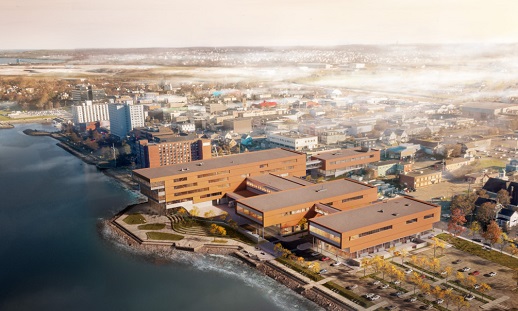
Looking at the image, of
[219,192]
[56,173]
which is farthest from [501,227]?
[56,173]

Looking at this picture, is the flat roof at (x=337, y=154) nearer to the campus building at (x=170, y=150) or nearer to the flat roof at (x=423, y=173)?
the flat roof at (x=423, y=173)

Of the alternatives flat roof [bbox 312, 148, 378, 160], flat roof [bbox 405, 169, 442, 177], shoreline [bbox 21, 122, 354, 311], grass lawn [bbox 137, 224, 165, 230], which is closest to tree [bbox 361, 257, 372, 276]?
shoreline [bbox 21, 122, 354, 311]

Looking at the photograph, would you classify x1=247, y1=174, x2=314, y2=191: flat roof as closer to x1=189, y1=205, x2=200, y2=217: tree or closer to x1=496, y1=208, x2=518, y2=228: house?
x1=189, y1=205, x2=200, y2=217: tree

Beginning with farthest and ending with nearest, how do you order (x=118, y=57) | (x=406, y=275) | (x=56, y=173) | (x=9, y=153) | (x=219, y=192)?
(x=118, y=57), (x=9, y=153), (x=56, y=173), (x=219, y=192), (x=406, y=275)

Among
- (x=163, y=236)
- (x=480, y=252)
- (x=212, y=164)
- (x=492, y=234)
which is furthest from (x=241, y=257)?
(x=492, y=234)

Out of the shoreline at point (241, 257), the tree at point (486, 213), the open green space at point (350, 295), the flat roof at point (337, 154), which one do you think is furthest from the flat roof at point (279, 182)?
the tree at point (486, 213)

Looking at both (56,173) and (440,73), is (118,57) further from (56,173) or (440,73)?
(440,73)

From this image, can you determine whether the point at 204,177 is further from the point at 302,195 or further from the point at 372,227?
the point at 372,227
